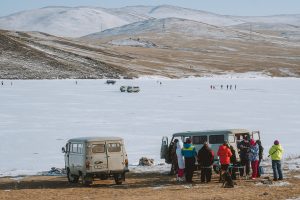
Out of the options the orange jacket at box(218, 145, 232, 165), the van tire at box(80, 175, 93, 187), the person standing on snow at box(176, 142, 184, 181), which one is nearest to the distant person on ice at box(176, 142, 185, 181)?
the person standing on snow at box(176, 142, 184, 181)

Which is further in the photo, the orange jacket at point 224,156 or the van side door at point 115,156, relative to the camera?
the van side door at point 115,156

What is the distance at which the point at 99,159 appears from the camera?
20734 millimetres

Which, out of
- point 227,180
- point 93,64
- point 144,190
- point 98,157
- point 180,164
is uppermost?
point 93,64

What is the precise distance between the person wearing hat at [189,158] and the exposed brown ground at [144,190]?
429 millimetres

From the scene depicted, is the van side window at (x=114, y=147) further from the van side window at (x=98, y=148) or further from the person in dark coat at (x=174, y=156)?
the person in dark coat at (x=174, y=156)

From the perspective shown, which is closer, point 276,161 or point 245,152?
point 276,161

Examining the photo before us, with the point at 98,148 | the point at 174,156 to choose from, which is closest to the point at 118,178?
the point at 98,148

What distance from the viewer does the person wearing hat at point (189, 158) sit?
21.0 meters

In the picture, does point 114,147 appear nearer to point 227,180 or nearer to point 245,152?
point 227,180

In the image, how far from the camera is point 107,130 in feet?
124

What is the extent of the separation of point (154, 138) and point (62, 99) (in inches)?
1244

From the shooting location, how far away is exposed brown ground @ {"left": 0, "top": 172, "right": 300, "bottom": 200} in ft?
56.4

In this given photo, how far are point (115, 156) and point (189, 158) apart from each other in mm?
2703

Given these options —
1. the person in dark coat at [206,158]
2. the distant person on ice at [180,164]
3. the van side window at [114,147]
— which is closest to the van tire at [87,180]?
the van side window at [114,147]
